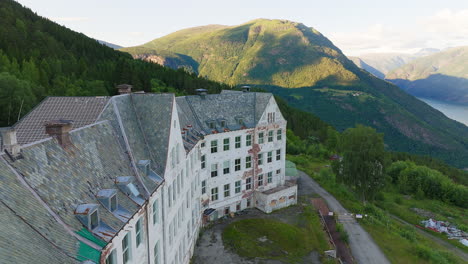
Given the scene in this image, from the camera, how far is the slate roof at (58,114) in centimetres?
2566

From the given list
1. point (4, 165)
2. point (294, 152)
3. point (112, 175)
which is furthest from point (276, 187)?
point (294, 152)

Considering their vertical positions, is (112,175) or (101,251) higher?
(112,175)

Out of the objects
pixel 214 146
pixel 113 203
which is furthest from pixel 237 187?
pixel 113 203

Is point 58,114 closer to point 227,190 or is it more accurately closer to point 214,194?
point 214,194

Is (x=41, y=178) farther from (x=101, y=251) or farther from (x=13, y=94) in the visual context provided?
(x=13, y=94)

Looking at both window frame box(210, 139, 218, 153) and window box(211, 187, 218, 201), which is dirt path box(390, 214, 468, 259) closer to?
window box(211, 187, 218, 201)

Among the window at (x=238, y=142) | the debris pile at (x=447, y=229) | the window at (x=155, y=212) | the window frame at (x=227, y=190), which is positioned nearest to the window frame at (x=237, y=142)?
the window at (x=238, y=142)

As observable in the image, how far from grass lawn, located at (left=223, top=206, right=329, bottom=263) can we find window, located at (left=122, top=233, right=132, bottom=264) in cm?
2370

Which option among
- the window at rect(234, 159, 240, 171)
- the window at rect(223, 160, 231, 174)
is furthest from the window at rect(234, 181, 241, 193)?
the window at rect(223, 160, 231, 174)

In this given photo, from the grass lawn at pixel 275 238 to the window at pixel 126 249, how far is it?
77.8 ft

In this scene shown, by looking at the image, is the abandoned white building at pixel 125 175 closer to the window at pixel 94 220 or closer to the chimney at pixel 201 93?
the window at pixel 94 220

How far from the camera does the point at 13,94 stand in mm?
66812

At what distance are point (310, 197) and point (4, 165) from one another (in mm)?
56173

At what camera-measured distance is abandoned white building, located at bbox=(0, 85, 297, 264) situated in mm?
13836
